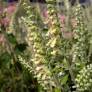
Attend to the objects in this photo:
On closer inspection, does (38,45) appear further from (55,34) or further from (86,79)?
(86,79)

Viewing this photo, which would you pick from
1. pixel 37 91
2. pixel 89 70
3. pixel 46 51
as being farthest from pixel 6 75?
pixel 89 70

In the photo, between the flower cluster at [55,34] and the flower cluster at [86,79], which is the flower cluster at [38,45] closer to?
the flower cluster at [55,34]

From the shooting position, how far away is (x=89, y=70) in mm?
914

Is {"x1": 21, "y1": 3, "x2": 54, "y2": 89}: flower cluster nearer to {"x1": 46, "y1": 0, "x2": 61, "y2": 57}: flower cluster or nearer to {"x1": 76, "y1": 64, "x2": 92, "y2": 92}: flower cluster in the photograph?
{"x1": 46, "y1": 0, "x2": 61, "y2": 57}: flower cluster

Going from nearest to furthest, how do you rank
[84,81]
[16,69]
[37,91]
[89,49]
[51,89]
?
[84,81] < [51,89] < [89,49] < [37,91] < [16,69]

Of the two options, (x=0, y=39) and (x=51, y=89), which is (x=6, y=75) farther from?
(x=51, y=89)

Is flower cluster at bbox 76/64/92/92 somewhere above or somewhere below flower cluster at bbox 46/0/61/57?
below

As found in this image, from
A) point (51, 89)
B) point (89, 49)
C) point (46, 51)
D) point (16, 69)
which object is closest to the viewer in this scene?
point (46, 51)

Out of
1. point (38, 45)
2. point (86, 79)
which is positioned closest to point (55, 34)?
point (38, 45)

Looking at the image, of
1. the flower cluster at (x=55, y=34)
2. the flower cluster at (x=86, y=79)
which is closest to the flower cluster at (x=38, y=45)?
the flower cluster at (x=55, y=34)

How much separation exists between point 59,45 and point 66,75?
0.30 m

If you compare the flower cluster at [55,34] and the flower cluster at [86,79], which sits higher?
the flower cluster at [55,34]

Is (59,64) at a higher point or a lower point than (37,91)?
higher

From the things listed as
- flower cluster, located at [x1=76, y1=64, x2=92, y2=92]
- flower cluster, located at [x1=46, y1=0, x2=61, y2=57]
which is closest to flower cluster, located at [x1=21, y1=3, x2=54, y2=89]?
flower cluster, located at [x1=46, y1=0, x2=61, y2=57]
